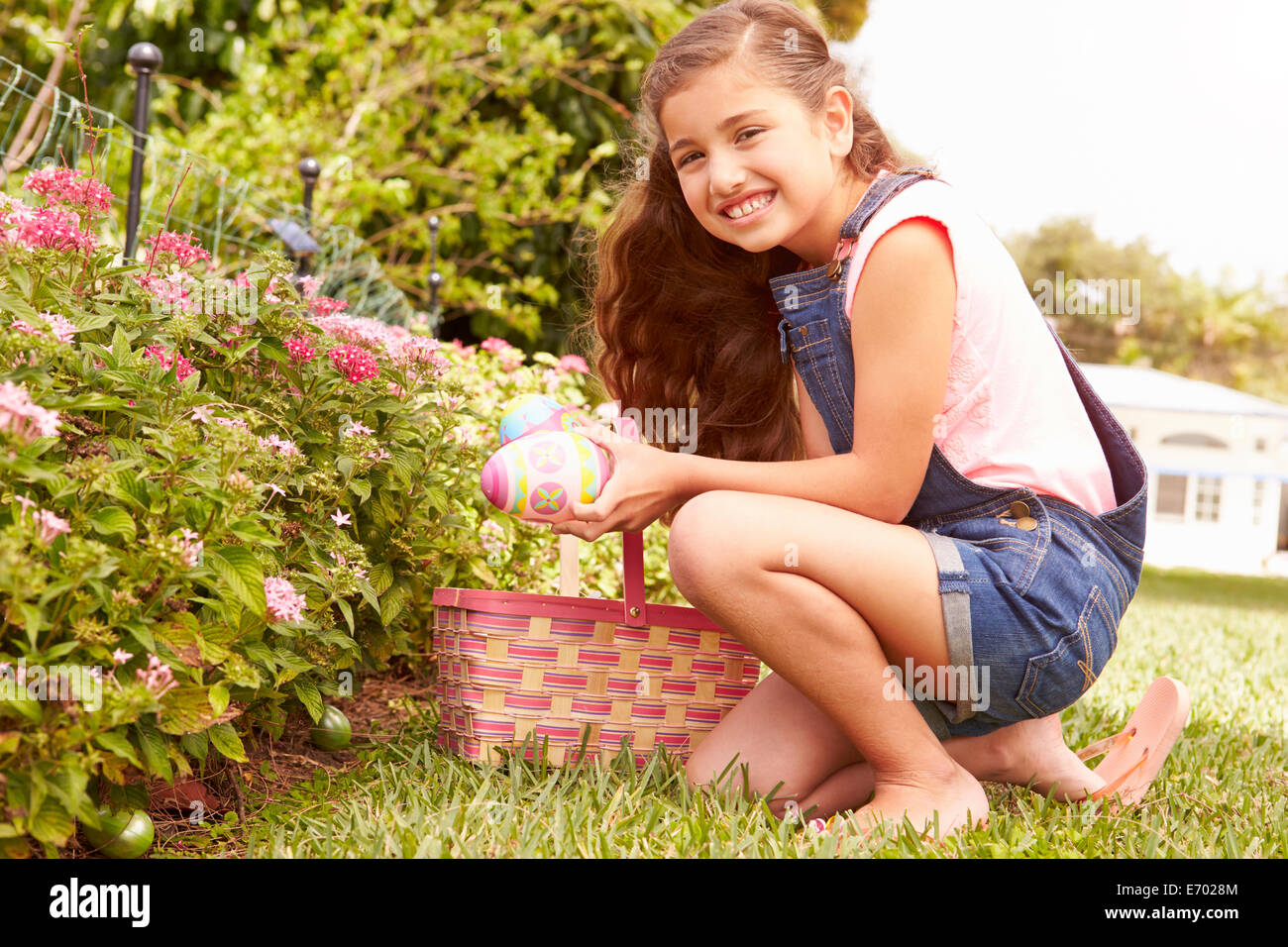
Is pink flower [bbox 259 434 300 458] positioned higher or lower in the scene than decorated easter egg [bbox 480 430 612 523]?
higher

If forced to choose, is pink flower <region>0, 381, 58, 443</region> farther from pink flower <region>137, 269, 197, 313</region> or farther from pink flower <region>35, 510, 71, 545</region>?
pink flower <region>137, 269, 197, 313</region>

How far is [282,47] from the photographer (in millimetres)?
7184

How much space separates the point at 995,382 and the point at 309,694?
1386mm

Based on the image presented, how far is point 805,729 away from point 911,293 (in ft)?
2.76

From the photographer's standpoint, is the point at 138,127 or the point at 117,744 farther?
the point at 138,127

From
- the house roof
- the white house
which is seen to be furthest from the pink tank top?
the white house

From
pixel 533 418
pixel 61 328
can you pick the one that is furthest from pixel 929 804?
pixel 61 328

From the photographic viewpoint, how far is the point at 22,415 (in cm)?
143

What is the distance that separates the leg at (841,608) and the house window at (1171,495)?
21.1m

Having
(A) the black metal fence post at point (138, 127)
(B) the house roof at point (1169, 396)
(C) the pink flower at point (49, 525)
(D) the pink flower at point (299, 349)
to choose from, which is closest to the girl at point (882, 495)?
(D) the pink flower at point (299, 349)

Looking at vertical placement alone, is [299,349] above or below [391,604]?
above

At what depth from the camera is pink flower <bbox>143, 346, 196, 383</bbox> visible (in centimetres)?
183

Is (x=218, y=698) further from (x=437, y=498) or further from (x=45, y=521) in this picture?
(x=437, y=498)

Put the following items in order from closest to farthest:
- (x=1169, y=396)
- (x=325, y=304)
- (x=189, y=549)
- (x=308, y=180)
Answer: (x=189, y=549) → (x=325, y=304) → (x=308, y=180) → (x=1169, y=396)
